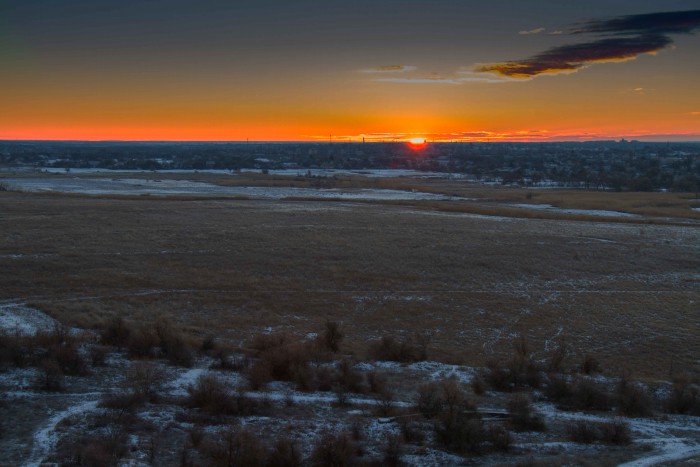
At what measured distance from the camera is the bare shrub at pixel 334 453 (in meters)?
10.0

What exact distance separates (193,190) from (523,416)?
6516 centimetres

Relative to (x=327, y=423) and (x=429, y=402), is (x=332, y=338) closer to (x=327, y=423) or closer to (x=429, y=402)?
(x=429, y=402)

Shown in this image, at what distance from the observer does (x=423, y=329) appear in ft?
70.8

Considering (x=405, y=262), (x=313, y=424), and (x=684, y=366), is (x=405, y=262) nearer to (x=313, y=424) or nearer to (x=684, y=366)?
(x=684, y=366)

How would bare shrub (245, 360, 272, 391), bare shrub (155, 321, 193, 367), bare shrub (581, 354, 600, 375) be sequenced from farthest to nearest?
bare shrub (581, 354, 600, 375) → bare shrub (155, 321, 193, 367) → bare shrub (245, 360, 272, 391)

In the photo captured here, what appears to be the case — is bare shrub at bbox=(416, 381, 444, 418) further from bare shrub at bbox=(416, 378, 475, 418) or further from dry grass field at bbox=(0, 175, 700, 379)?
dry grass field at bbox=(0, 175, 700, 379)

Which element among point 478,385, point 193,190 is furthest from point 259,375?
point 193,190

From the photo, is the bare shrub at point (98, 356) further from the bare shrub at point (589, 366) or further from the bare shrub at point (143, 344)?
the bare shrub at point (589, 366)

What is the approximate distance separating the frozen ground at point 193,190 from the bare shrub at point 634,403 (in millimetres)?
51921

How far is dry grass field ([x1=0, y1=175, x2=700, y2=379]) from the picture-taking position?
21.0m

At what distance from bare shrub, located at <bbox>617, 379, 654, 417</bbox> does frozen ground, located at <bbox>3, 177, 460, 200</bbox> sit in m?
51.9

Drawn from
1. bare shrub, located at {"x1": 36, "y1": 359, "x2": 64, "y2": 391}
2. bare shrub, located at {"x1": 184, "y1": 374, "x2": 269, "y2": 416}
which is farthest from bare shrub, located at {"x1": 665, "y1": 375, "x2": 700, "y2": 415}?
bare shrub, located at {"x1": 36, "y1": 359, "x2": 64, "y2": 391}

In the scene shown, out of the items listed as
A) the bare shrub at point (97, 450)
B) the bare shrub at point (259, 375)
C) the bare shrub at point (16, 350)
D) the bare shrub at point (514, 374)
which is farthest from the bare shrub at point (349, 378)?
the bare shrub at point (16, 350)

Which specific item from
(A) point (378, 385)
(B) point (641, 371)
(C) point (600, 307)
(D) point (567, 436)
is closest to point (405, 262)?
(C) point (600, 307)
